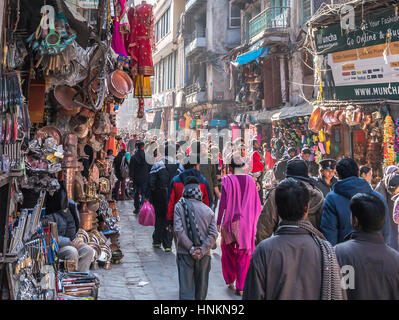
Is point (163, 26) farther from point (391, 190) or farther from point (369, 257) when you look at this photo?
point (369, 257)

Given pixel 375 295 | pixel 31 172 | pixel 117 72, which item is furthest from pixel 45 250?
pixel 117 72

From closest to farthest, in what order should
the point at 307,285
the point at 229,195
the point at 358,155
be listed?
the point at 307,285 → the point at 229,195 → the point at 358,155

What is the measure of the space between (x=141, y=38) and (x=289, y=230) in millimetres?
6654

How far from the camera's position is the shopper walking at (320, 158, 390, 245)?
3656 mm

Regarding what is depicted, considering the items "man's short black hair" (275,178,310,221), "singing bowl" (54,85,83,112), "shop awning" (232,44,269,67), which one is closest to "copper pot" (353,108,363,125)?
"singing bowl" (54,85,83,112)

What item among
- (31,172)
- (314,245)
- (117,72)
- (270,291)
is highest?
(117,72)

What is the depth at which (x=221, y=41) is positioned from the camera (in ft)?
85.3

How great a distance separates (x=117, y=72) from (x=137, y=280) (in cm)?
342

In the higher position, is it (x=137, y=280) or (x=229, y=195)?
(x=229, y=195)

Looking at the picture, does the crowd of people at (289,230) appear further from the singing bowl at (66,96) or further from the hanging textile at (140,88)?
the singing bowl at (66,96)

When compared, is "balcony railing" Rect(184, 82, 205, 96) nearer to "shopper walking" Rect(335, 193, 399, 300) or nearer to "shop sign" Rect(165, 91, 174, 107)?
"shop sign" Rect(165, 91, 174, 107)

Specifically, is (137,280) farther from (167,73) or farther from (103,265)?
(167,73)

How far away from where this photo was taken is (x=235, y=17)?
1011 inches

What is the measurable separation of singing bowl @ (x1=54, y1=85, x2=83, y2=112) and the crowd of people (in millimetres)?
1851
